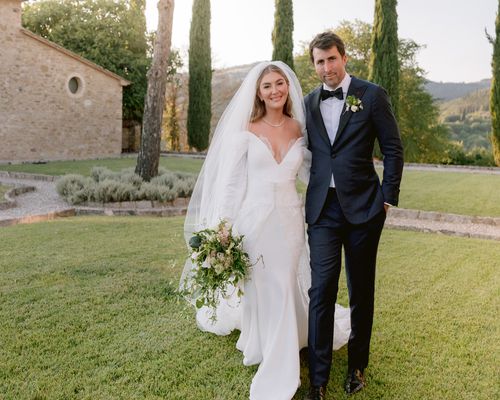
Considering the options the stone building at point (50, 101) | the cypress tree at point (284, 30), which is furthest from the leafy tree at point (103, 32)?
the cypress tree at point (284, 30)

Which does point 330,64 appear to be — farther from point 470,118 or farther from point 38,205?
point 470,118

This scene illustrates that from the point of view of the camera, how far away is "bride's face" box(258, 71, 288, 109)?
3328mm

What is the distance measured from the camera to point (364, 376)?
3328 mm

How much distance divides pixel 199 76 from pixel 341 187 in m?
26.0

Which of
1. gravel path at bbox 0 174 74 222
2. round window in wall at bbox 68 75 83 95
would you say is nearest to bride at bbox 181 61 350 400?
gravel path at bbox 0 174 74 222

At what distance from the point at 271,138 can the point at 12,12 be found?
70.9 ft

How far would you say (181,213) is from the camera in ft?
34.7

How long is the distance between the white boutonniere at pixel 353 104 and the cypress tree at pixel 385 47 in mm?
22583

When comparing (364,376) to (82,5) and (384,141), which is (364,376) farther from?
(82,5)

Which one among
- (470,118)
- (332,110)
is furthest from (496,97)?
(470,118)

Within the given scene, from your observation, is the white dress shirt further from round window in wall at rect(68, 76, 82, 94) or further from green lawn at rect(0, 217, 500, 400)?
round window in wall at rect(68, 76, 82, 94)

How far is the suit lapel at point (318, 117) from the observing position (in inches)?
123

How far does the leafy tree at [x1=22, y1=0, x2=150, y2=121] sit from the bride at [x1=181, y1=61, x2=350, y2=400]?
85.5 ft

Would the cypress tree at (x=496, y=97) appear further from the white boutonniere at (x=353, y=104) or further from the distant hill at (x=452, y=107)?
the white boutonniere at (x=353, y=104)
